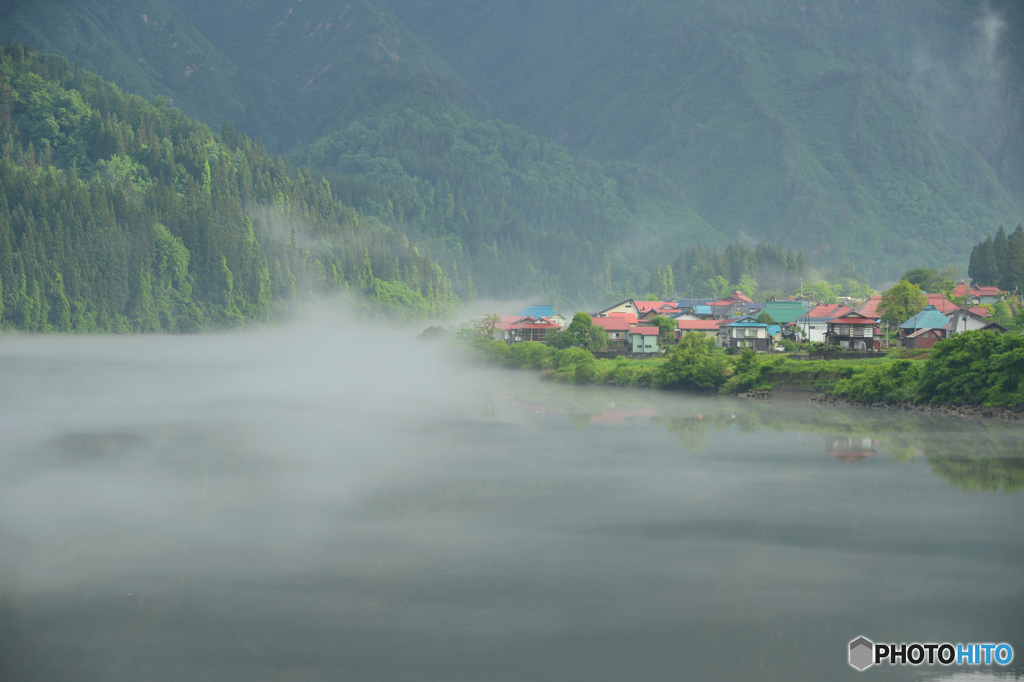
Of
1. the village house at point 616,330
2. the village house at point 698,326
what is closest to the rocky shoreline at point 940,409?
the village house at point 698,326

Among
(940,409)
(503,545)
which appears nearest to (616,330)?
(940,409)

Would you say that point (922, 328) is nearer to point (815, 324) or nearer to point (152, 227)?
point (815, 324)

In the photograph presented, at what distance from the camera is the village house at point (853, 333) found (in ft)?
235

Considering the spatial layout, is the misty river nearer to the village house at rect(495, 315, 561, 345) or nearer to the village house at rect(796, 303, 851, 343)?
the village house at rect(796, 303, 851, 343)

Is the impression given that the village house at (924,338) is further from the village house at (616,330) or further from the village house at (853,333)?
the village house at (616,330)

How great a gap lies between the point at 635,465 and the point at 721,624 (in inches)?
661

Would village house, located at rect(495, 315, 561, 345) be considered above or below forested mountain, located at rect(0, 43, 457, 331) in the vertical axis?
below

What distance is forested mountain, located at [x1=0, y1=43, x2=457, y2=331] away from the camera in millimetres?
107000

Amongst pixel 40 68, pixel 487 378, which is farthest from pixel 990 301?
pixel 40 68

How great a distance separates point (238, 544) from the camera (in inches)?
1035

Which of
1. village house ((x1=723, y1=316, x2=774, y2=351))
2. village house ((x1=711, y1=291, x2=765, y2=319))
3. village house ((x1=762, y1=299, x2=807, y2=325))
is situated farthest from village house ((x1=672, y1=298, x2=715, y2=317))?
village house ((x1=723, y1=316, x2=774, y2=351))

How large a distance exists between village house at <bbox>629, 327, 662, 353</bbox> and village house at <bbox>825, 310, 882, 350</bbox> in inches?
530

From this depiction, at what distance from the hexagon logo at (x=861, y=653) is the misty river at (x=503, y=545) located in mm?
220
